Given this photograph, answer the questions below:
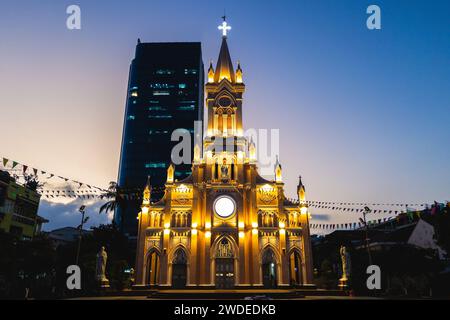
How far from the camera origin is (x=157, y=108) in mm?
117188

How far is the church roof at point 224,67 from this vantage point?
54.4 meters

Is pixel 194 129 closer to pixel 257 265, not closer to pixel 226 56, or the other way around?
pixel 226 56

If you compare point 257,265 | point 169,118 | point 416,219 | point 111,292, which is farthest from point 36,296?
point 169,118

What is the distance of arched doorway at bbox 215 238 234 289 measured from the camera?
41.0 meters

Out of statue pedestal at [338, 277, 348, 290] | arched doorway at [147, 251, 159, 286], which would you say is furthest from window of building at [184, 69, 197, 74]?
statue pedestal at [338, 277, 348, 290]

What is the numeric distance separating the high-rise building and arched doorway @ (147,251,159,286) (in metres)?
59.1

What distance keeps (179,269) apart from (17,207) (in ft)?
89.3

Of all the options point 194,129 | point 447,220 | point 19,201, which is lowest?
point 447,220

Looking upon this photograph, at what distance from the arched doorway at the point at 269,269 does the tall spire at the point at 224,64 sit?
27318 mm

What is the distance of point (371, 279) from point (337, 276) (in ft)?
17.9

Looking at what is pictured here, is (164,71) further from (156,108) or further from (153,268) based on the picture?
(153,268)

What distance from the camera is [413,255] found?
43.5m

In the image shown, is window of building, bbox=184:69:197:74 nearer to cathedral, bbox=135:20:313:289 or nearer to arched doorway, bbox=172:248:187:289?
cathedral, bbox=135:20:313:289

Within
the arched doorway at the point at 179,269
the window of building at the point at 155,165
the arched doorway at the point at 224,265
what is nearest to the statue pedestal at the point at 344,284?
the arched doorway at the point at 224,265
